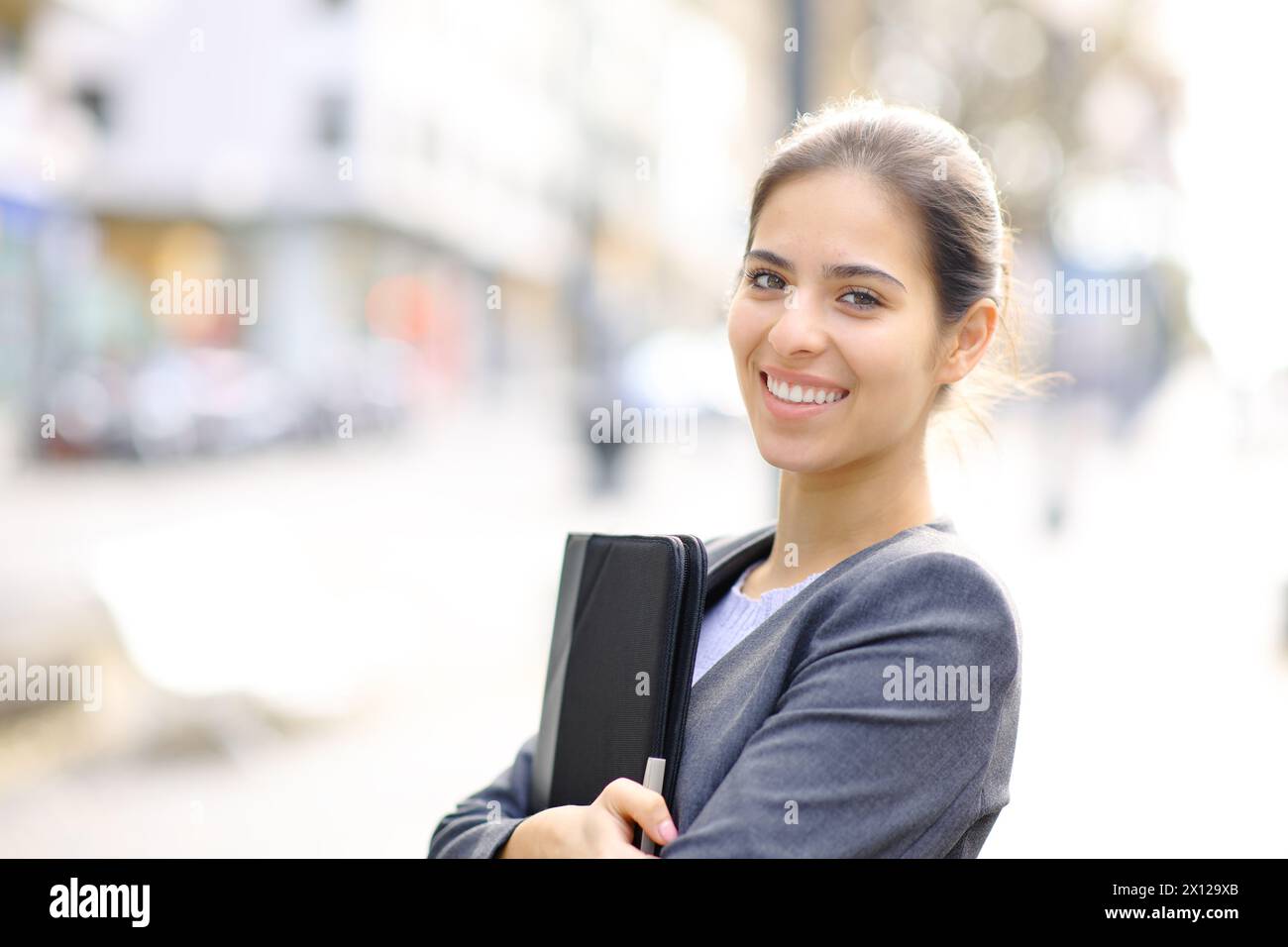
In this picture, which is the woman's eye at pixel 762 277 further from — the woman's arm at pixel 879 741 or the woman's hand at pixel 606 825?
the woman's hand at pixel 606 825

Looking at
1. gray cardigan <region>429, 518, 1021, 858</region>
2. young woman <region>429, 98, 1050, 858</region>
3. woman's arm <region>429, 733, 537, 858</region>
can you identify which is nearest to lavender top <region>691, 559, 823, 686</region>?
young woman <region>429, 98, 1050, 858</region>

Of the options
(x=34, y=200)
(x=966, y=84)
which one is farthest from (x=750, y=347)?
(x=34, y=200)

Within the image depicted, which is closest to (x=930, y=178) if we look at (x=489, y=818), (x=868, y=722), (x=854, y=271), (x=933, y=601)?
(x=854, y=271)

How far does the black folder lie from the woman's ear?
0.47 meters

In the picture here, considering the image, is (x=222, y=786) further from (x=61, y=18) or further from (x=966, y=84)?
(x=61, y=18)

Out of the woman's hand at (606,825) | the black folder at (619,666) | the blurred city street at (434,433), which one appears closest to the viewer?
the woman's hand at (606,825)

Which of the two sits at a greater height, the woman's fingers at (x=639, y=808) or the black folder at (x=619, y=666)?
the black folder at (x=619, y=666)

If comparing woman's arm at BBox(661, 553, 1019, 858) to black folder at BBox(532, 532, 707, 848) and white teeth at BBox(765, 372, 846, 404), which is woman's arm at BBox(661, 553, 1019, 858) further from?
white teeth at BBox(765, 372, 846, 404)

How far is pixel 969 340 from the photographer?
2070mm

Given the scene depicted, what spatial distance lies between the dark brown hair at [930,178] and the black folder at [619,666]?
1.75ft

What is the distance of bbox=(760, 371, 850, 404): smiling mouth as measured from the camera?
195 cm

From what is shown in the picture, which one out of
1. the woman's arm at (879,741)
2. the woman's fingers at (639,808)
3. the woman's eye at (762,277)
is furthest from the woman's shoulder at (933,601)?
the woman's eye at (762,277)

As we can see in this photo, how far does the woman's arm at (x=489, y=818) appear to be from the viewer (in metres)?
1.98

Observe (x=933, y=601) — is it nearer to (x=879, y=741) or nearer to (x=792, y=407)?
(x=879, y=741)
